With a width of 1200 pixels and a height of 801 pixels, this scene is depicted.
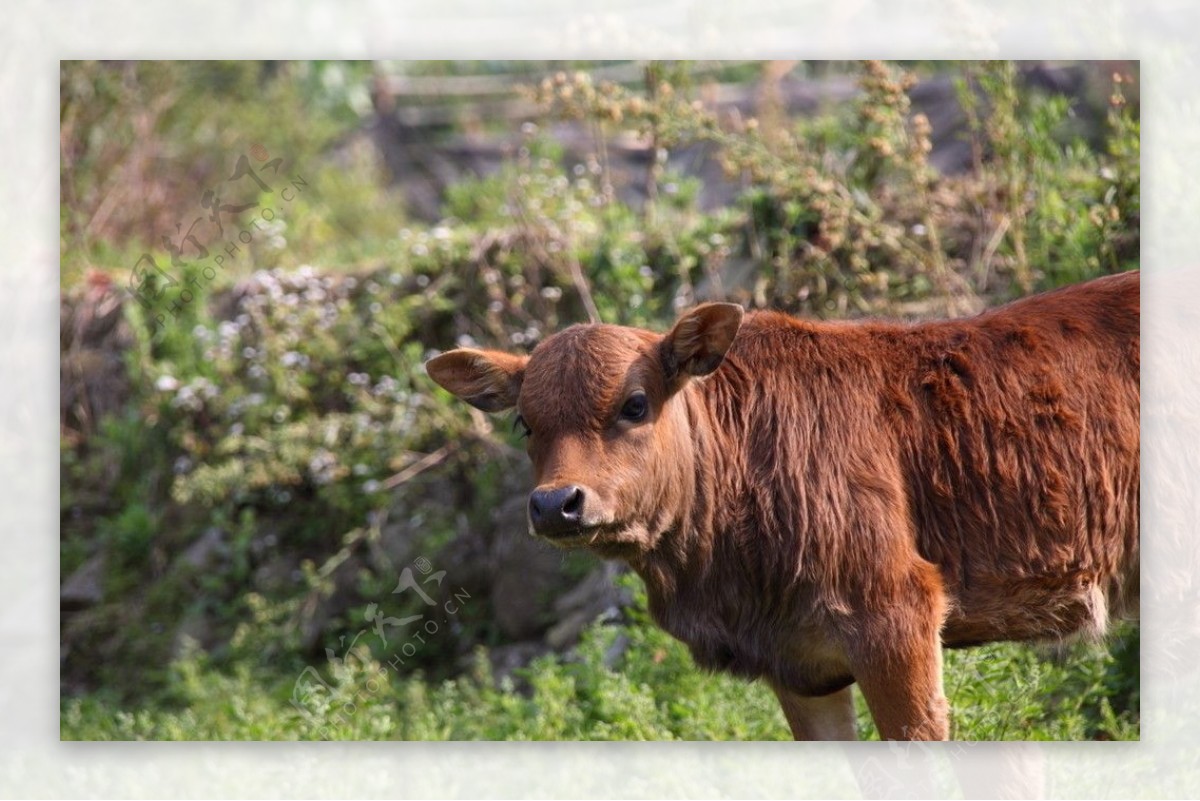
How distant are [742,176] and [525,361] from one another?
303 centimetres

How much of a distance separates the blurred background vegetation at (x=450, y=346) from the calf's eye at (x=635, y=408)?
1438mm

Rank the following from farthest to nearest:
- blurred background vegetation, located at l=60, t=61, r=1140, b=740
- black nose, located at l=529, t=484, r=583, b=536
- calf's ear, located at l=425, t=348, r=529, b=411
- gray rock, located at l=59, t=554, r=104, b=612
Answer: gray rock, located at l=59, t=554, r=104, b=612
blurred background vegetation, located at l=60, t=61, r=1140, b=740
calf's ear, located at l=425, t=348, r=529, b=411
black nose, located at l=529, t=484, r=583, b=536

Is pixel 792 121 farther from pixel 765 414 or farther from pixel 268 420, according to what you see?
pixel 765 414

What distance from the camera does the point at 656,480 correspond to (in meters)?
4.47

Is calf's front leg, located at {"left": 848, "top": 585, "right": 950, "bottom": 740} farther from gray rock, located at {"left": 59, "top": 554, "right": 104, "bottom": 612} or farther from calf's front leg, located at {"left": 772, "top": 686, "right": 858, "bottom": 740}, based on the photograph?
gray rock, located at {"left": 59, "top": 554, "right": 104, "bottom": 612}

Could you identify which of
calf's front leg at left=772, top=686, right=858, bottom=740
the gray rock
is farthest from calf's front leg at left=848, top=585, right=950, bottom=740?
the gray rock

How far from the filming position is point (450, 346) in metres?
7.72

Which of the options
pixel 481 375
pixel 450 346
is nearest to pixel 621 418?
pixel 481 375

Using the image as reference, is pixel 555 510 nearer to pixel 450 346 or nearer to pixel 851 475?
pixel 851 475

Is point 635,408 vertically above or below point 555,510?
above

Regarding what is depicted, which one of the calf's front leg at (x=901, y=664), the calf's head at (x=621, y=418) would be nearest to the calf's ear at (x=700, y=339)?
the calf's head at (x=621, y=418)

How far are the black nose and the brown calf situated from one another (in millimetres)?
99

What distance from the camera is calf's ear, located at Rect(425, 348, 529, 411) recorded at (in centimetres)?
466

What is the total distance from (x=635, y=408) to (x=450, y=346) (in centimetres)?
341
